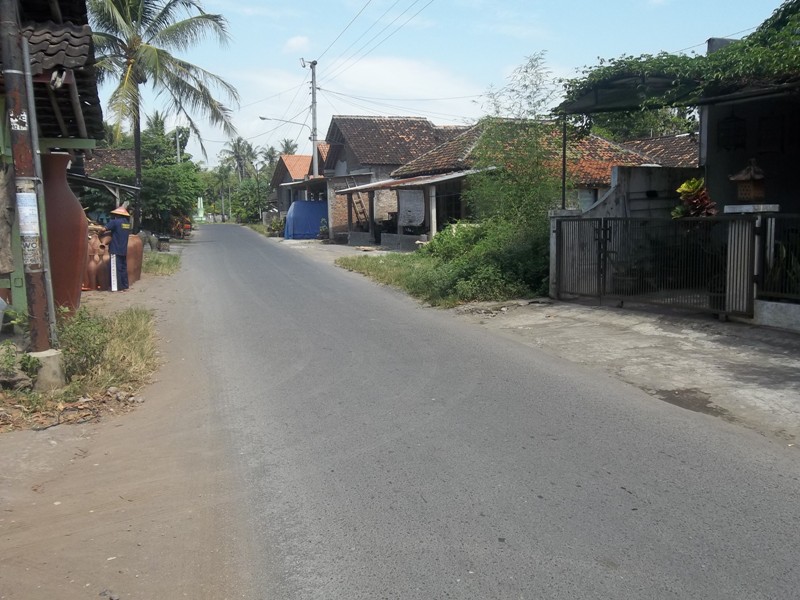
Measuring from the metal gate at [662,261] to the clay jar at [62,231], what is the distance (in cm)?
781

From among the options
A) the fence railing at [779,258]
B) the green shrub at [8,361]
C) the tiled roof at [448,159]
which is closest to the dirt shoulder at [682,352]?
the fence railing at [779,258]

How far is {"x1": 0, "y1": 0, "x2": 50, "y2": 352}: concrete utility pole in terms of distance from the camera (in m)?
6.71

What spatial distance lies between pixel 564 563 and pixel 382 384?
3.86m

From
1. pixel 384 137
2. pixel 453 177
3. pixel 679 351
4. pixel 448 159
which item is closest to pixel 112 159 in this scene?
pixel 384 137

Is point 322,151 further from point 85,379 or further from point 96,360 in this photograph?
point 85,379

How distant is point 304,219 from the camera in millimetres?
41281

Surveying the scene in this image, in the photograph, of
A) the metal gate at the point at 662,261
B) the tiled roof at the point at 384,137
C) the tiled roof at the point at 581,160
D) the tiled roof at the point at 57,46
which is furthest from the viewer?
the tiled roof at the point at 384,137

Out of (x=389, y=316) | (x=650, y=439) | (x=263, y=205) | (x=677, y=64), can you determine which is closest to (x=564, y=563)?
(x=650, y=439)

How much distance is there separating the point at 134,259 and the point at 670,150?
23150mm

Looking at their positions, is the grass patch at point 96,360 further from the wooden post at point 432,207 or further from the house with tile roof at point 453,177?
the wooden post at point 432,207

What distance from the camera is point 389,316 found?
472 inches

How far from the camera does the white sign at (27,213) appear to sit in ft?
22.3

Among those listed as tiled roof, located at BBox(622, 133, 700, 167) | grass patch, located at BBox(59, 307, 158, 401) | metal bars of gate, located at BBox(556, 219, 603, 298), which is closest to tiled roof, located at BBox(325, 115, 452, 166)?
tiled roof, located at BBox(622, 133, 700, 167)

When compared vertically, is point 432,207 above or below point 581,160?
below
